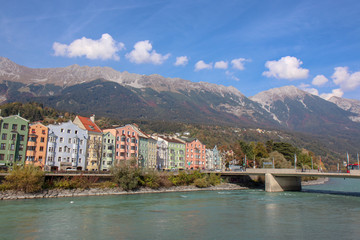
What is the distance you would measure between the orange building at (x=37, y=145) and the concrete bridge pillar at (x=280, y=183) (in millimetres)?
64510

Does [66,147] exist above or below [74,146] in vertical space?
below

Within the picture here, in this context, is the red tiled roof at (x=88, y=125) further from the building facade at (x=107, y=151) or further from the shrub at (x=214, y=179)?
the shrub at (x=214, y=179)

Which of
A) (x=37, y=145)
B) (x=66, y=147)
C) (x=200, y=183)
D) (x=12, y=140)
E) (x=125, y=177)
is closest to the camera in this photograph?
(x=125, y=177)

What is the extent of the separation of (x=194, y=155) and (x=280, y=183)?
1890 inches

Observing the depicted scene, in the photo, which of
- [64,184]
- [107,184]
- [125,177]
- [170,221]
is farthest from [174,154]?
[170,221]

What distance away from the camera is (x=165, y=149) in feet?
400

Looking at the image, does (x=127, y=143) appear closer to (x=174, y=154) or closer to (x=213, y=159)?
(x=174, y=154)

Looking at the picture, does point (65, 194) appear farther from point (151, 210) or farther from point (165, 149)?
point (165, 149)

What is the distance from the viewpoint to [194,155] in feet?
438

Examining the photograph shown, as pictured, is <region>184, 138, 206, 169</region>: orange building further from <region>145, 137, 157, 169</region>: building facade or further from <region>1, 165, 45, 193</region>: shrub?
<region>1, 165, 45, 193</region>: shrub

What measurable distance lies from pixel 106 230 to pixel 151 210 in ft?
49.3

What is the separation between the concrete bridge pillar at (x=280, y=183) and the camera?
89363 millimetres

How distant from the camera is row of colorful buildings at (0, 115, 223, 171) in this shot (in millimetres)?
76875

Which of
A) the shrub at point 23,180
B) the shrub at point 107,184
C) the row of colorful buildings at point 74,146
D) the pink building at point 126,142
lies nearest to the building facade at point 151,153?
the row of colorful buildings at point 74,146
